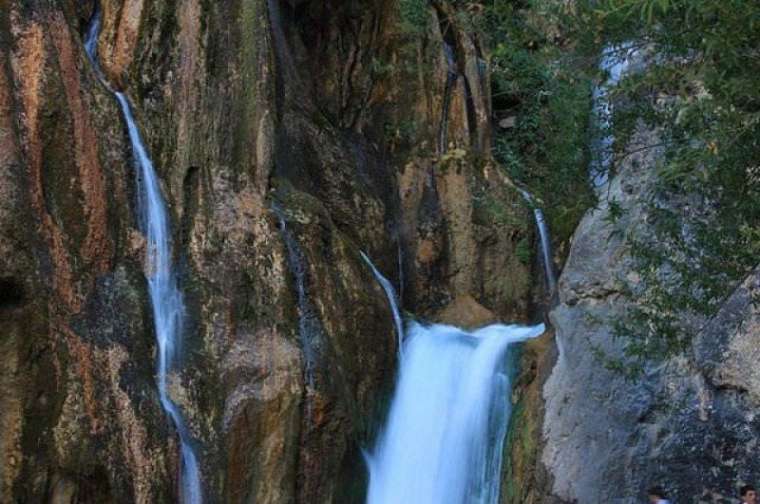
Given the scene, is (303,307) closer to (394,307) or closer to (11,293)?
(394,307)

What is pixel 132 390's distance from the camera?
10727 millimetres

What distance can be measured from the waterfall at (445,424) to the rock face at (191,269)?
1.23ft

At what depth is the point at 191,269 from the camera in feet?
39.8

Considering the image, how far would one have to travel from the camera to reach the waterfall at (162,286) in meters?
11.0

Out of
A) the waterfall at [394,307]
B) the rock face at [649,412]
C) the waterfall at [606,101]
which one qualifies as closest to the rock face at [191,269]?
the waterfall at [394,307]

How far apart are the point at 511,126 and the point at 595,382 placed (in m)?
8.76

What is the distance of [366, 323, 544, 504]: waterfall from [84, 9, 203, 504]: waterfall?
8.94ft

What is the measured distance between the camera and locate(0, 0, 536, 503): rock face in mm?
10219

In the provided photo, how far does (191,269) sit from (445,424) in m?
4.11

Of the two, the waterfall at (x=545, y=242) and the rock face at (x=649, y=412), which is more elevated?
the waterfall at (x=545, y=242)

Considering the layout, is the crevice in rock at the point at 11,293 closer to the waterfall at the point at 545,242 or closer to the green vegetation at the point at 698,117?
the green vegetation at the point at 698,117

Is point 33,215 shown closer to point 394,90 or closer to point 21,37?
point 21,37

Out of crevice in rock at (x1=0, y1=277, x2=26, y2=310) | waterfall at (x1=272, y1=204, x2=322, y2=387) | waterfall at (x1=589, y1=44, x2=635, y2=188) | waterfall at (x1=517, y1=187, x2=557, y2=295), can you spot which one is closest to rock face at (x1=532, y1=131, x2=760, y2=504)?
waterfall at (x1=589, y1=44, x2=635, y2=188)

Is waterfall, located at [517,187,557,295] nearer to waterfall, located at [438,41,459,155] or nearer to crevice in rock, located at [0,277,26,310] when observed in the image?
waterfall, located at [438,41,459,155]
